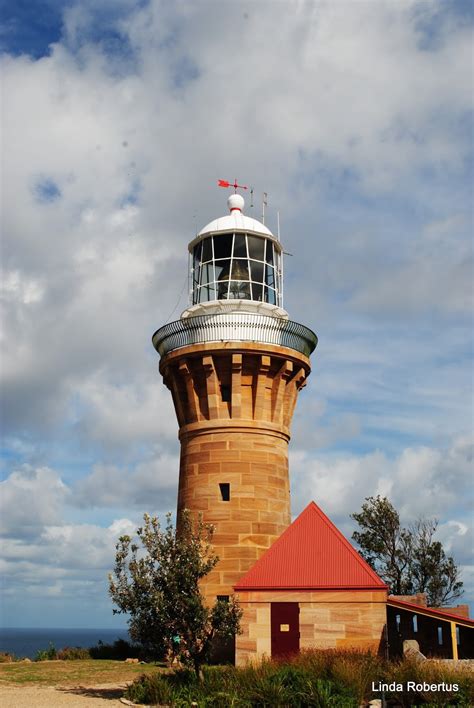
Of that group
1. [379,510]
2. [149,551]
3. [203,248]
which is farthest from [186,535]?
[379,510]

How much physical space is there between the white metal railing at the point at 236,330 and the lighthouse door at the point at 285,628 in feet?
28.6

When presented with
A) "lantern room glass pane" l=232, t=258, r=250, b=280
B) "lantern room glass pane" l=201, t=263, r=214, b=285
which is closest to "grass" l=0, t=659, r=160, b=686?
"lantern room glass pane" l=201, t=263, r=214, b=285

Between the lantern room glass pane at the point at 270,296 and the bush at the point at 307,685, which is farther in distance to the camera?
the lantern room glass pane at the point at 270,296

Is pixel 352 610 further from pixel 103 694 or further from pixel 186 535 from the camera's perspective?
pixel 103 694

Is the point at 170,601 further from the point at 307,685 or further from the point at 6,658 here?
the point at 6,658

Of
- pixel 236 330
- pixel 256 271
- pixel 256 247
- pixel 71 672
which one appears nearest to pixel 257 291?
pixel 256 271

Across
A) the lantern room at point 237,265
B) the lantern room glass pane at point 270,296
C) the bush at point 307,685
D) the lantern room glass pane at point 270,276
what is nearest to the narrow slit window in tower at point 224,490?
the lantern room at point 237,265

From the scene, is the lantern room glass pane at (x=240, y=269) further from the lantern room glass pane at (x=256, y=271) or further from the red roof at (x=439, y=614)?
the red roof at (x=439, y=614)

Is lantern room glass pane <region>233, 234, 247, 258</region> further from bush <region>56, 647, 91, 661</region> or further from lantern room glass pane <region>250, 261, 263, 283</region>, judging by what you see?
bush <region>56, 647, 91, 661</region>

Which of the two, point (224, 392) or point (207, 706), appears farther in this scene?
point (224, 392)

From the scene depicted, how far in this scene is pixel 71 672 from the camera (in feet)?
75.3

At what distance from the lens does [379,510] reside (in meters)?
39.1

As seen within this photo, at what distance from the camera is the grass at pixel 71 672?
2119cm

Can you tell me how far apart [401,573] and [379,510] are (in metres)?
3.24
